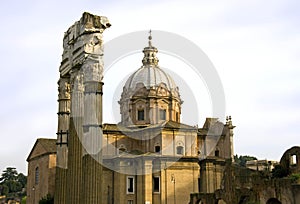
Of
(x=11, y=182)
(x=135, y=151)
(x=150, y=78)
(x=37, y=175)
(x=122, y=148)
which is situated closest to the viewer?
(x=135, y=151)

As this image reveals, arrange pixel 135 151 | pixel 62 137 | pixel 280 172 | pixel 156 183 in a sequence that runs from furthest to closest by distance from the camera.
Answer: pixel 135 151 → pixel 156 183 → pixel 280 172 → pixel 62 137

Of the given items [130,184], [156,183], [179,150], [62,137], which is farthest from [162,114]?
[62,137]

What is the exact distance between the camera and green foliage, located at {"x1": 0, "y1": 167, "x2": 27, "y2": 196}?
292ft

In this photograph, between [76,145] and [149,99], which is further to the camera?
[149,99]

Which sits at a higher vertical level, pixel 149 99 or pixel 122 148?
pixel 149 99

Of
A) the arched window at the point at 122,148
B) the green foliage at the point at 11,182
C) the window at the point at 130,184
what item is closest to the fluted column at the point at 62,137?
the window at the point at 130,184

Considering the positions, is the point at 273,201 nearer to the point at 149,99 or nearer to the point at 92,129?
the point at 92,129

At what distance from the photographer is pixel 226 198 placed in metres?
30.5

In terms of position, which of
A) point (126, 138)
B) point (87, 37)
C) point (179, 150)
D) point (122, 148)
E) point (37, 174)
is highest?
point (87, 37)

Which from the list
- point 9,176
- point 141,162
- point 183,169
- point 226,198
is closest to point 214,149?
point 183,169

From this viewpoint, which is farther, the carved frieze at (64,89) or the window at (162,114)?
the window at (162,114)

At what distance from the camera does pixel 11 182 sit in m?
91.7

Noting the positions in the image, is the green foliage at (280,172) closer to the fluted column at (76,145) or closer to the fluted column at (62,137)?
the fluted column at (62,137)

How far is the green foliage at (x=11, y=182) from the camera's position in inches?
3502
